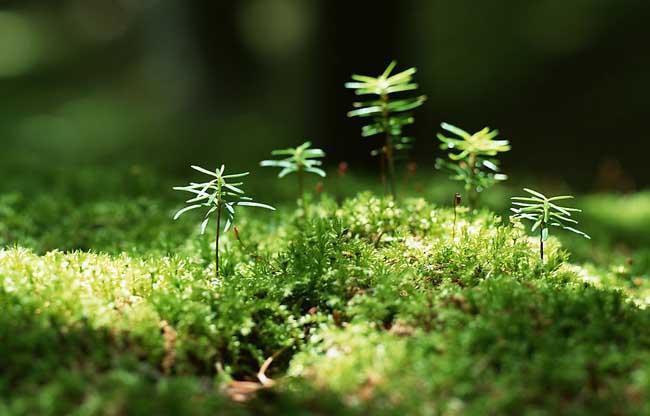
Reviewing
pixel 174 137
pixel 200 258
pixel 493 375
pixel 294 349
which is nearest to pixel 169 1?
pixel 174 137

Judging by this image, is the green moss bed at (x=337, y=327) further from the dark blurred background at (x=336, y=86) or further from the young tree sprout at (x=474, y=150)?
the dark blurred background at (x=336, y=86)

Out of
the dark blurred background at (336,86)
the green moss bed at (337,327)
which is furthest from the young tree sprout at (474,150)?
the dark blurred background at (336,86)

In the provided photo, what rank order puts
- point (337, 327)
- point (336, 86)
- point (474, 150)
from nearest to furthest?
point (337, 327), point (474, 150), point (336, 86)

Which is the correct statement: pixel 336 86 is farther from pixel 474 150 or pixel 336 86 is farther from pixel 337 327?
pixel 337 327

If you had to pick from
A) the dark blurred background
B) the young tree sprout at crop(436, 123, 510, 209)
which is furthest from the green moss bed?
the dark blurred background

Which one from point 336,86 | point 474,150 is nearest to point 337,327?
point 474,150

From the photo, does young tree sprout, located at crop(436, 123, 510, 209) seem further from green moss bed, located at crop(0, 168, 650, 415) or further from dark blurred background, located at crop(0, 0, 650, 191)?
dark blurred background, located at crop(0, 0, 650, 191)
